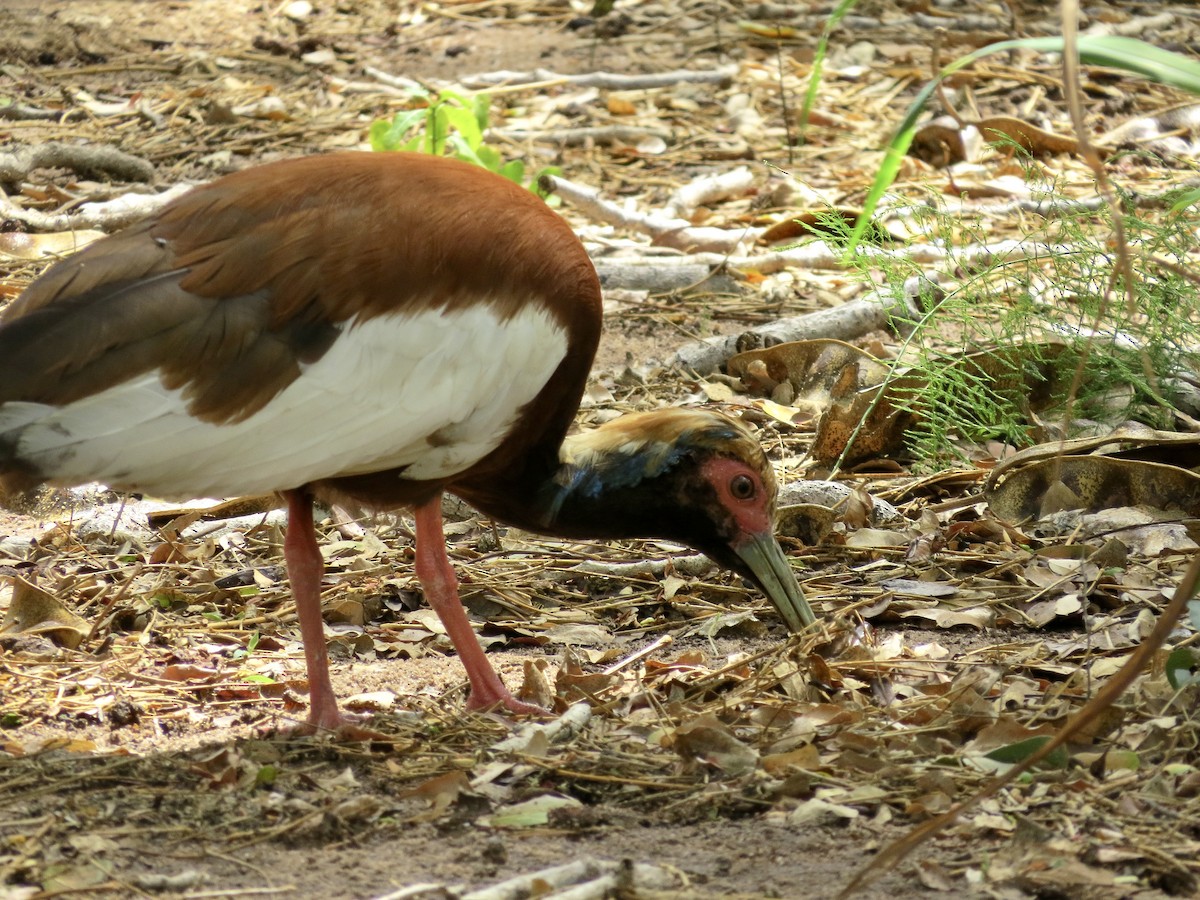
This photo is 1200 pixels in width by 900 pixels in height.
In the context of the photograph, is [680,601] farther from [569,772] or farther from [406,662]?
[569,772]

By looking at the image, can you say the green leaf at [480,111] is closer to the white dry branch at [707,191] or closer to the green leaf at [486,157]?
the green leaf at [486,157]

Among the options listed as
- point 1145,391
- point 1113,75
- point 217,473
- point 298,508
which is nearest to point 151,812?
point 217,473

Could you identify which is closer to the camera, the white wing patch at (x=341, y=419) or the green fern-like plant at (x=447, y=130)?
the white wing patch at (x=341, y=419)

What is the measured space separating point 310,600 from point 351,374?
767 mm

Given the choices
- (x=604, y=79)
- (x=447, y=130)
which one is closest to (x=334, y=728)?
(x=447, y=130)

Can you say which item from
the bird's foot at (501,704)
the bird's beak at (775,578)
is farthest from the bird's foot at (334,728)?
the bird's beak at (775,578)

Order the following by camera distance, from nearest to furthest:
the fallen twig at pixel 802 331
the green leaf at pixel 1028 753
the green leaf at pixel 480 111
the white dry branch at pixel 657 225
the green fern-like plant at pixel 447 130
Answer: the green leaf at pixel 1028 753
the fallen twig at pixel 802 331
the green fern-like plant at pixel 447 130
the green leaf at pixel 480 111
the white dry branch at pixel 657 225

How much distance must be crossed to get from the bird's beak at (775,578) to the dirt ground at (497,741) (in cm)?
12

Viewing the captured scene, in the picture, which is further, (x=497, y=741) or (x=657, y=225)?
(x=657, y=225)

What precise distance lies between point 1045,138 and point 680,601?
16.1ft

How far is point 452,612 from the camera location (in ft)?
13.3

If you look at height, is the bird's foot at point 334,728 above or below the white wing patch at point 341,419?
below

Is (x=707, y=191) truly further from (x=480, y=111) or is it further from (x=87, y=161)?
(x=87, y=161)

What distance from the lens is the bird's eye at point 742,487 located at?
4.06 metres
